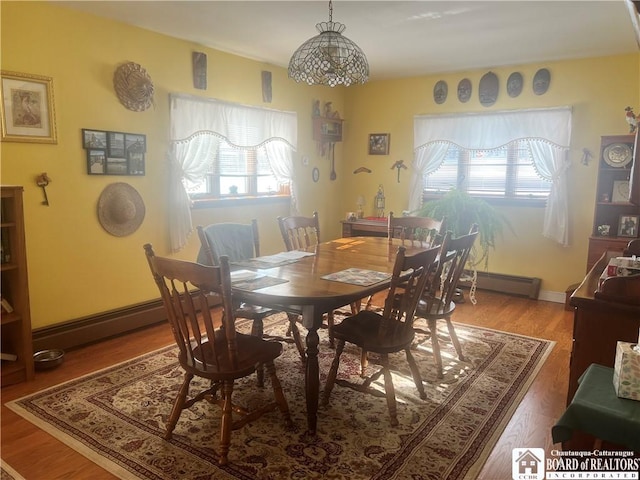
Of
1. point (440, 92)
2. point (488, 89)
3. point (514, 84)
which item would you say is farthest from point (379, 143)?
point (514, 84)

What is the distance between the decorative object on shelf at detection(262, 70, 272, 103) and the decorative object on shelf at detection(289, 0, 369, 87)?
85.5 inches

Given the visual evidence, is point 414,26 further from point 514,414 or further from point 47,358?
point 47,358

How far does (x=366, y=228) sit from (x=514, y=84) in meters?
2.13

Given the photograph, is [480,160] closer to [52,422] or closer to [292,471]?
[292,471]

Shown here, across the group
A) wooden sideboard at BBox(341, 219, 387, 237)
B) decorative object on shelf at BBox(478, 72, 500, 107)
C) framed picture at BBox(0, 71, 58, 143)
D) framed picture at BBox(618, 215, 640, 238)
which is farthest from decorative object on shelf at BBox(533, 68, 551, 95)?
framed picture at BBox(0, 71, 58, 143)

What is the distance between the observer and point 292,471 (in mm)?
1980

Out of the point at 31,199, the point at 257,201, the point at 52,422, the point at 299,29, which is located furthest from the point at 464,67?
the point at 52,422

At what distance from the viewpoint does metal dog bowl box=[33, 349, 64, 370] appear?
292 centimetres

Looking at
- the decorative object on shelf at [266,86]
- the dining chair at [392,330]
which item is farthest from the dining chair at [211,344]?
the decorative object on shelf at [266,86]

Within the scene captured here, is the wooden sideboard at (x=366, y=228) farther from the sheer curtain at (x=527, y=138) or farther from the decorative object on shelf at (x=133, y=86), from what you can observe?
the decorative object on shelf at (x=133, y=86)

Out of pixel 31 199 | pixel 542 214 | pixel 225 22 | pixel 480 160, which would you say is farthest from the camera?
pixel 480 160

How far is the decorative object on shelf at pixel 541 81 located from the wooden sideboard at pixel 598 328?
120 inches

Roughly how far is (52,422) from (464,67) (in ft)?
15.3

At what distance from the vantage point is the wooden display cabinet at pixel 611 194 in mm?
4102
